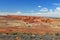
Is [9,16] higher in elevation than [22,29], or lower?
higher

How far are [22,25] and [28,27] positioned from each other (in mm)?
712

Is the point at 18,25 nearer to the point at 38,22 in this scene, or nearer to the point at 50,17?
the point at 38,22

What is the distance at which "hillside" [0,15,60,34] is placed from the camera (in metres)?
18.3

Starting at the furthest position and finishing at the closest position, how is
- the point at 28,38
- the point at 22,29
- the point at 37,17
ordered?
the point at 37,17 → the point at 22,29 → the point at 28,38

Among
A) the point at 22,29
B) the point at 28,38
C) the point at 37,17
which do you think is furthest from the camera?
the point at 37,17

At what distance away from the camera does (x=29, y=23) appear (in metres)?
18.8

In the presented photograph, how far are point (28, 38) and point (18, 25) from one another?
28.2 ft

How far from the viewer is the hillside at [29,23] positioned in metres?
18.3

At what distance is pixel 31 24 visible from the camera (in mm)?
18688

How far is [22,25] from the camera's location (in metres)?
18.7

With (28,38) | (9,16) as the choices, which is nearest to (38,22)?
(9,16)

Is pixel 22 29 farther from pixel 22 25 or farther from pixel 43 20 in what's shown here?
pixel 43 20

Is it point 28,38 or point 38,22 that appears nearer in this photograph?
point 28,38

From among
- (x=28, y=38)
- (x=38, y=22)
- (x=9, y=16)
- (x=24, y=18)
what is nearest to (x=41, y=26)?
(x=38, y=22)
